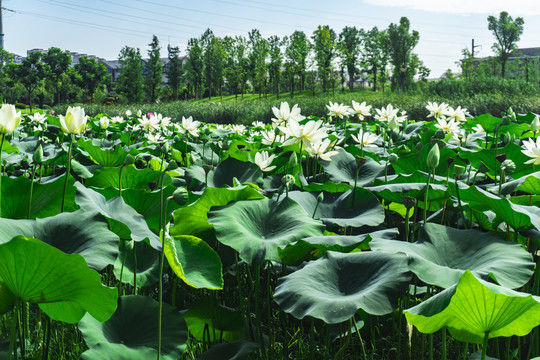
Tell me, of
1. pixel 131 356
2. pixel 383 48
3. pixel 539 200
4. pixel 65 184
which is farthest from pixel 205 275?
pixel 383 48

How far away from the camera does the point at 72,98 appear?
46.0 metres

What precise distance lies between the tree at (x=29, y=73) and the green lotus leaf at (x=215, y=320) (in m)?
45.8

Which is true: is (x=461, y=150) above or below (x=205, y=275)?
above

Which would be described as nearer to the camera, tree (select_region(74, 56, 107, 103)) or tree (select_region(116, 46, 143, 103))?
tree (select_region(116, 46, 143, 103))

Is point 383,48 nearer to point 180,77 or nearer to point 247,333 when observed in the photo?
point 180,77

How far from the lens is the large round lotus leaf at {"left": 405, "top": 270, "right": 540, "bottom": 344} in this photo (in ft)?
2.24

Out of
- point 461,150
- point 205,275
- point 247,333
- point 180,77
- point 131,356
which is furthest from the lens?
point 180,77

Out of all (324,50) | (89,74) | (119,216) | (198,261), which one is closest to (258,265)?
(198,261)

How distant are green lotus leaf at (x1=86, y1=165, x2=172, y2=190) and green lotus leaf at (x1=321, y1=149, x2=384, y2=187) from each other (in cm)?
69

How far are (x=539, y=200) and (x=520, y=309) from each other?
78cm

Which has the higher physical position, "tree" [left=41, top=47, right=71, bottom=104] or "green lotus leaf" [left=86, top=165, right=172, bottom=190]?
"tree" [left=41, top=47, right=71, bottom=104]

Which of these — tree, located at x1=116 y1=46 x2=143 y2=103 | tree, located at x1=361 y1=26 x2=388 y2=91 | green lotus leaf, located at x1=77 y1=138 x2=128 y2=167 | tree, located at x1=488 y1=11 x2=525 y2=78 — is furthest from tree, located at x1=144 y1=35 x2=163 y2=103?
green lotus leaf, located at x1=77 y1=138 x2=128 y2=167

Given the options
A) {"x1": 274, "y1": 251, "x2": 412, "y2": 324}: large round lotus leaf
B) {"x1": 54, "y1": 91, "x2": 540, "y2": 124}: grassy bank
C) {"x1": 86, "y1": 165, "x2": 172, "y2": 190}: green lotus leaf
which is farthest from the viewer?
{"x1": 54, "y1": 91, "x2": 540, "y2": 124}: grassy bank

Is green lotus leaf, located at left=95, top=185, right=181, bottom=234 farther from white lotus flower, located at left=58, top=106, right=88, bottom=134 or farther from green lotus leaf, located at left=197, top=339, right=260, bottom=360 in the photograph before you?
green lotus leaf, located at left=197, top=339, right=260, bottom=360
